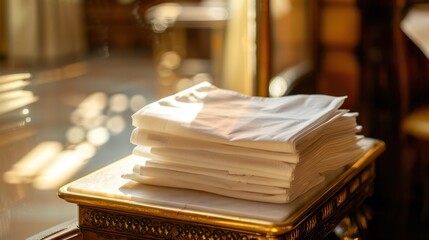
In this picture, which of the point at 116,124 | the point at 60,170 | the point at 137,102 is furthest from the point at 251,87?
the point at 137,102

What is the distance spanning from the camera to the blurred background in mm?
2180

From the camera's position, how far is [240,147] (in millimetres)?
1273

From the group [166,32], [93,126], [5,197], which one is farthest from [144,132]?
[166,32]

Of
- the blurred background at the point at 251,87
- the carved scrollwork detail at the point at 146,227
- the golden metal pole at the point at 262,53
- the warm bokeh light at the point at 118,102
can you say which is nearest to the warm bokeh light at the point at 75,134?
the blurred background at the point at 251,87

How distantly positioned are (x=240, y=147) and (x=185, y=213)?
15 centimetres

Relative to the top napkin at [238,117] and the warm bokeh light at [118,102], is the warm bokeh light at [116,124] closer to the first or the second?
the warm bokeh light at [118,102]

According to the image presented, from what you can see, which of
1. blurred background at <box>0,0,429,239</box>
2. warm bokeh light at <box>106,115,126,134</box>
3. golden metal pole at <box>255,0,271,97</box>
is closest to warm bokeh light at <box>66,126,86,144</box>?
blurred background at <box>0,0,429,239</box>

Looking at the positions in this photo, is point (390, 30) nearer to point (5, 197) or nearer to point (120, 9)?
point (5, 197)

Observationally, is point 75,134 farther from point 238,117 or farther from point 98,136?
point 238,117

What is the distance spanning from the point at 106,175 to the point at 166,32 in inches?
176

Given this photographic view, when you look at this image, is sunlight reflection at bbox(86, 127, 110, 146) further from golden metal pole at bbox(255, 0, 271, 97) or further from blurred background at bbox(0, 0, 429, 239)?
golden metal pole at bbox(255, 0, 271, 97)

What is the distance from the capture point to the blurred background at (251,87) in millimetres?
2180

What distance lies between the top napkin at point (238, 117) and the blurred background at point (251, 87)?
45cm

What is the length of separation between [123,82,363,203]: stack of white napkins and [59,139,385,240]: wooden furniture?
2 cm
